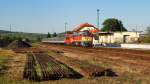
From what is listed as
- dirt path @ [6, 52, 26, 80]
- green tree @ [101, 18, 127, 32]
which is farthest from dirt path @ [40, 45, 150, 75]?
green tree @ [101, 18, 127, 32]

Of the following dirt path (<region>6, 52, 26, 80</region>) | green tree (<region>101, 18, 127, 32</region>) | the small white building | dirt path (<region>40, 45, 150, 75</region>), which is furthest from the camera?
green tree (<region>101, 18, 127, 32</region>)

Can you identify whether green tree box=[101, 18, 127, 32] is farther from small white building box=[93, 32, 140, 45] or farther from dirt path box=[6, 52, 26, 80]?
dirt path box=[6, 52, 26, 80]

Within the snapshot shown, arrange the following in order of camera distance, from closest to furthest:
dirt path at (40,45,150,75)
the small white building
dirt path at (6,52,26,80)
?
dirt path at (6,52,26,80) → dirt path at (40,45,150,75) → the small white building

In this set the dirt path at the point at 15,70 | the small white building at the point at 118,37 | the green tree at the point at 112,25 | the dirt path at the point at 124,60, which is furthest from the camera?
the green tree at the point at 112,25

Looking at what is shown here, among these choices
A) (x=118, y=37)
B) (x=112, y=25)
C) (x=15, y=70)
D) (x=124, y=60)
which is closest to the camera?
(x=15, y=70)

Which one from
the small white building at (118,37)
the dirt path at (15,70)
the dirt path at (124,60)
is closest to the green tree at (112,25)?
the small white building at (118,37)

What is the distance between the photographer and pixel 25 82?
12297mm

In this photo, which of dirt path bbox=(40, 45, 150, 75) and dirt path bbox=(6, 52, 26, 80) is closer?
dirt path bbox=(6, 52, 26, 80)

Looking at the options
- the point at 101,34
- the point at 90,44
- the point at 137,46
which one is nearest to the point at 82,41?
the point at 90,44

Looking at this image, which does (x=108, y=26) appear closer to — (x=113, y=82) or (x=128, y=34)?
(x=128, y=34)

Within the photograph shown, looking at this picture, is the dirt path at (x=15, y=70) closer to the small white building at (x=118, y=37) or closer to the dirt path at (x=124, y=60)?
the dirt path at (x=124, y=60)

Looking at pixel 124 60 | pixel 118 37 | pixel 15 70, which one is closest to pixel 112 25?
pixel 118 37

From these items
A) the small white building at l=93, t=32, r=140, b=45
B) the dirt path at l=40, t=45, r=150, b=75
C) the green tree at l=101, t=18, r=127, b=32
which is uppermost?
the green tree at l=101, t=18, r=127, b=32

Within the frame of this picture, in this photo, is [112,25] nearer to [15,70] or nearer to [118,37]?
[118,37]
